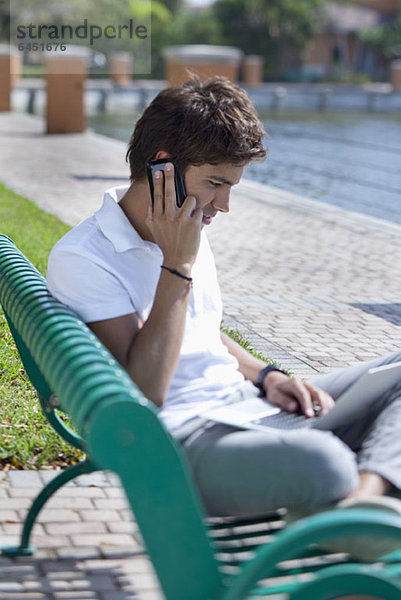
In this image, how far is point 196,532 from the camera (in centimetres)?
216

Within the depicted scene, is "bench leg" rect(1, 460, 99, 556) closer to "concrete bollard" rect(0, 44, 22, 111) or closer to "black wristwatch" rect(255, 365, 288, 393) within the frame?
"black wristwatch" rect(255, 365, 288, 393)

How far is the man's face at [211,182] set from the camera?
286cm

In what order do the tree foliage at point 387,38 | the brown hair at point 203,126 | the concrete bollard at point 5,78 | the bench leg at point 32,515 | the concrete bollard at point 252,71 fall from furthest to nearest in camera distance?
the tree foliage at point 387,38 < the concrete bollard at point 252,71 < the concrete bollard at point 5,78 < the bench leg at point 32,515 < the brown hair at point 203,126

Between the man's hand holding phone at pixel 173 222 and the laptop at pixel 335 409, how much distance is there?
435 mm

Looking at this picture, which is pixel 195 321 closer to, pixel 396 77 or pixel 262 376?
pixel 262 376

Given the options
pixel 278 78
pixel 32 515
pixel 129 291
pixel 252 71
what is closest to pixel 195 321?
pixel 129 291

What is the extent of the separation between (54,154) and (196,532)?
640 inches

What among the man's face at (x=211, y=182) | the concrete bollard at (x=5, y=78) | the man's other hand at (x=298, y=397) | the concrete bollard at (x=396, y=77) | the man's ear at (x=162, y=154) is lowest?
the concrete bollard at (x=396, y=77)

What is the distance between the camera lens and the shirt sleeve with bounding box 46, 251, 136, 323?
2824 mm

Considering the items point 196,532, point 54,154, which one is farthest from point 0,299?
point 54,154

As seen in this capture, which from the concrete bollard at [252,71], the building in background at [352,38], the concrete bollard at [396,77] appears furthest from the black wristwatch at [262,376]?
the building in background at [352,38]

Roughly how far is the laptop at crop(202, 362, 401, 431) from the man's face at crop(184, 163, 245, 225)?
0.60 meters

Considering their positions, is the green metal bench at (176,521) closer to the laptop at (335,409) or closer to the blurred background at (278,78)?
the laptop at (335,409)

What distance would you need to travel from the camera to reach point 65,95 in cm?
2205
